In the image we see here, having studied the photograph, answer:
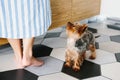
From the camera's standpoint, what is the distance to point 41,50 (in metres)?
1.85

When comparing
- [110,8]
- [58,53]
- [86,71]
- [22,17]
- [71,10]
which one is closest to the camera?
[22,17]

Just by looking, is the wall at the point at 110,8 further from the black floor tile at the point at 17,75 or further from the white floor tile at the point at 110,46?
the black floor tile at the point at 17,75

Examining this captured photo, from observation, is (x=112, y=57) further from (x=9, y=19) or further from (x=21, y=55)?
(x=9, y=19)

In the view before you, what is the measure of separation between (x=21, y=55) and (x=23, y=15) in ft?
1.12

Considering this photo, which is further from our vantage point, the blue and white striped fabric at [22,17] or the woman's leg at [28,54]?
the woman's leg at [28,54]

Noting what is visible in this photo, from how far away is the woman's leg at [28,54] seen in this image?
147 cm

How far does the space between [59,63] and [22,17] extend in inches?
18.5

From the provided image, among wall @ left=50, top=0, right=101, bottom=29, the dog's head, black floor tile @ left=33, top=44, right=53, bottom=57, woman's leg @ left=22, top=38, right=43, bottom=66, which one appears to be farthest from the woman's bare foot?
wall @ left=50, top=0, right=101, bottom=29

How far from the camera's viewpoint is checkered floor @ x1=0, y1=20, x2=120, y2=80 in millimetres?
1440

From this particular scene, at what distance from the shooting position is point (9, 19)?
4.45 feet

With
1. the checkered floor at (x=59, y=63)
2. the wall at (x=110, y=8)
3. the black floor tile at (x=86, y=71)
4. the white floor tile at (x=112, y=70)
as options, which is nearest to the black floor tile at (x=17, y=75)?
the checkered floor at (x=59, y=63)

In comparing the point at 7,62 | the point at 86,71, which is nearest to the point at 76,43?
the point at 86,71

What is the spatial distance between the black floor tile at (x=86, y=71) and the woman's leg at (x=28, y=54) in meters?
0.20

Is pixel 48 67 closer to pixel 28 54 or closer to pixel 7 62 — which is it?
pixel 28 54
